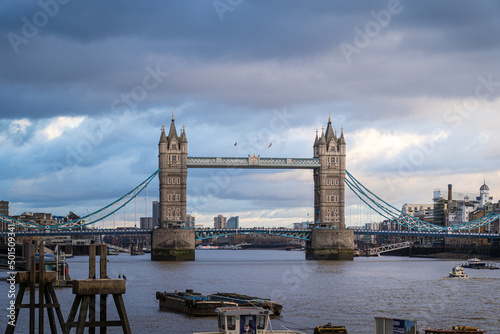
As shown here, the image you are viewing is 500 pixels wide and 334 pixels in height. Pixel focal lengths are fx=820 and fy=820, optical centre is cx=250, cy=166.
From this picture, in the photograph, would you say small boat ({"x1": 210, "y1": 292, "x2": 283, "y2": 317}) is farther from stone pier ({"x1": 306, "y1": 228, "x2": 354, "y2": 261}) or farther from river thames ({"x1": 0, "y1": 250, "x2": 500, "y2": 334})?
stone pier ({"x1": 306, "y1": 228, "x2": 354, "y2": 261})

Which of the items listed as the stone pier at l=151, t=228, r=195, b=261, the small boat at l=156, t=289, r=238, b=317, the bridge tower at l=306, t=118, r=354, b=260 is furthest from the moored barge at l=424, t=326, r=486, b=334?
the bridge tower at l=306, t=118, r=354, b=260

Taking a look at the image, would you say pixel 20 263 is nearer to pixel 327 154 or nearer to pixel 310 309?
pixel 310 309

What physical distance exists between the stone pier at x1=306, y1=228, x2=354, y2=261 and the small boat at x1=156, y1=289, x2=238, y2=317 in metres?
73.7

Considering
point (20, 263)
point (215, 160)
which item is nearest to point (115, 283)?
point (20, 263)

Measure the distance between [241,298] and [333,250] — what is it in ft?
251

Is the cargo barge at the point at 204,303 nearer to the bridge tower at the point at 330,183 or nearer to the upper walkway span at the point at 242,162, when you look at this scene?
the upper walkway span at the point at 242,162

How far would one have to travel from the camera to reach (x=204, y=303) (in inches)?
1858

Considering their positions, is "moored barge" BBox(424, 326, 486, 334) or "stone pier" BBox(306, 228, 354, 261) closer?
"moored barge" BBox(424, 326, 486, 334)

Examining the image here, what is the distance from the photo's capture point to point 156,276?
8250 centimetres

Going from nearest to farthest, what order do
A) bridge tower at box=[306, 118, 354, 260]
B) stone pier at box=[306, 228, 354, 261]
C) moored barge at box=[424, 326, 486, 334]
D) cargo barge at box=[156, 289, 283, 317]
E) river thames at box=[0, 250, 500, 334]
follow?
moored barge at box=[424, 326, 486, 334], river thames at box=[0, 250, 500, 334], cargo barge at box=[156, 289, 283, 317], stone pier at box=[306, 228, 354, 261], bridge tower at box=[306, 118, 354, 260]

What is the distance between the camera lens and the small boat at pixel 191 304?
47031 millimetres

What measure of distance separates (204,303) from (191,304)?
2.63 feet

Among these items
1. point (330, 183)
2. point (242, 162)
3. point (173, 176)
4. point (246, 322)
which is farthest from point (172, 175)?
point (246, 322)

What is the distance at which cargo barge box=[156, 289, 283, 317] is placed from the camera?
4622 centimetres
